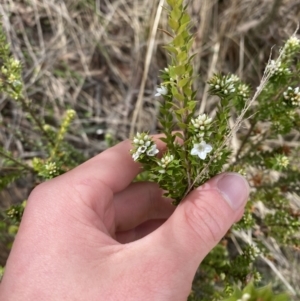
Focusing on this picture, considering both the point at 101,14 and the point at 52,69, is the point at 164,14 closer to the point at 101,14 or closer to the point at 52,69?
the point at 101,14

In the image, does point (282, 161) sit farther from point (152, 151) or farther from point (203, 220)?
point (152, 151)

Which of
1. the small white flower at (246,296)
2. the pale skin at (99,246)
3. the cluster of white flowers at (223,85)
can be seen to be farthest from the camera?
the cluster of white flowers at (223,85)

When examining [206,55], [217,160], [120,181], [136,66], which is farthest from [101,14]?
[217,160]

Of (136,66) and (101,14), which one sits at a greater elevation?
(101,14)

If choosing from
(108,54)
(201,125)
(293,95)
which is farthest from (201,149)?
(108,54)

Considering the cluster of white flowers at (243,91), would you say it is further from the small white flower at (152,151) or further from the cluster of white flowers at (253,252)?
the cluster of white flowers at (253,252)

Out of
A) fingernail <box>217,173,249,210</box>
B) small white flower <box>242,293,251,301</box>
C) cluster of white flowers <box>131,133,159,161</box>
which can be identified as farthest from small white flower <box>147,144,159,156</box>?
small white flower <box>242,293,251,301</box>

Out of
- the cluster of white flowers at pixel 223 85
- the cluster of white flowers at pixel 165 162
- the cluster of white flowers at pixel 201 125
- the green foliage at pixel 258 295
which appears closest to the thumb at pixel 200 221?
the cluster of white flowers at pixel 165 162
